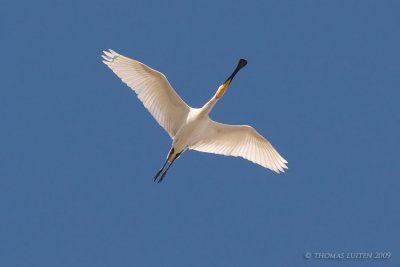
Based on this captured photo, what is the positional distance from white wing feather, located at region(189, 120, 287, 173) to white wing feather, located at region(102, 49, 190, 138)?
91 cm

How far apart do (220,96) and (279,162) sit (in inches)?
85.5

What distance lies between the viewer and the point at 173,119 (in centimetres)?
2039

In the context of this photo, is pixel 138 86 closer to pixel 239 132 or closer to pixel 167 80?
pixel 167 80

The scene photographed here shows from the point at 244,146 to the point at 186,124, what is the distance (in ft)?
5.91

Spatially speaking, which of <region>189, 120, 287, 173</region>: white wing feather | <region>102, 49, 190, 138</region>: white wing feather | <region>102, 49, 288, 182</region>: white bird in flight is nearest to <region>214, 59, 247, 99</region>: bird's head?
<region>102, 49, 288, 182</region>: white bird in flight

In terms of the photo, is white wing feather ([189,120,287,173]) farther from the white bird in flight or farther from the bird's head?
the bird's head

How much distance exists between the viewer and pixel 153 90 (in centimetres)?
2008

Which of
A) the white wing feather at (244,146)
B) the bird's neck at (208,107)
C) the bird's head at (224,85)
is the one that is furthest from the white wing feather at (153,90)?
the white wing feather at (244,146)

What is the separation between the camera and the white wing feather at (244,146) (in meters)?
20.8

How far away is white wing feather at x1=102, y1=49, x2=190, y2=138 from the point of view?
19.8 metres

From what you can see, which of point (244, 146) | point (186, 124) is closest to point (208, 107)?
point (186, 124)

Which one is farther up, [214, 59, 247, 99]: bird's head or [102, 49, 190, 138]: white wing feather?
[214, 59, 247, 99]: bird's head

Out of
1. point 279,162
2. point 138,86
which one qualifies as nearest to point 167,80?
point 138,86

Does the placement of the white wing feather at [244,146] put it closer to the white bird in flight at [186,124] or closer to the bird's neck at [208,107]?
the white bird in flight at [186,124]
